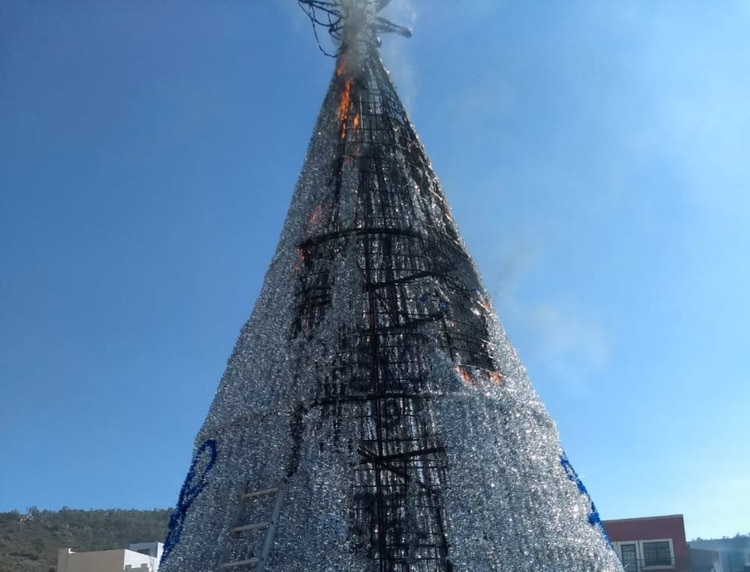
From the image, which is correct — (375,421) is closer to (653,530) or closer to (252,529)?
(252,529)

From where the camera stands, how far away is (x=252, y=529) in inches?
339

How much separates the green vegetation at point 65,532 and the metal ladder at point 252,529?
115ft

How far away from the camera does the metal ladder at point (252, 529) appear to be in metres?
8.30

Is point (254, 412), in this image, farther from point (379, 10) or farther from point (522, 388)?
point (379, 10)

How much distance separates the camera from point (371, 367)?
9516 mm

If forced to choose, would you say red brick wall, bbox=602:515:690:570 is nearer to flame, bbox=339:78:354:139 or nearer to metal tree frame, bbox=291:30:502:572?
metal tree frame, bbox=291:30:502:572

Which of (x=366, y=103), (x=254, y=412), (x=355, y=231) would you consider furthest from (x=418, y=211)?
(x=254, y=412)

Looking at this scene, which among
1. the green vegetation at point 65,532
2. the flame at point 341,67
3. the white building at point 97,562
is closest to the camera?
the flame at point 341,67

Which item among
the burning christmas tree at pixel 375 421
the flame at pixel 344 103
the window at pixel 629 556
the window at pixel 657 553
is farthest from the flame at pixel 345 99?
the window at pixel 657 553

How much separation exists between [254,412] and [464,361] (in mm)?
2483

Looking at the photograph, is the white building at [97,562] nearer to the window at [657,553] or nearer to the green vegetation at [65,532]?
the green vegetation at [65,532]

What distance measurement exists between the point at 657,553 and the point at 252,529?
25383mm

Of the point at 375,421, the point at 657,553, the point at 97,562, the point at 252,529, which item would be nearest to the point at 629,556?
the point at 657,553

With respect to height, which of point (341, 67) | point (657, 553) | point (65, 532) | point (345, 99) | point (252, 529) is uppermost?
point (341, 67)
